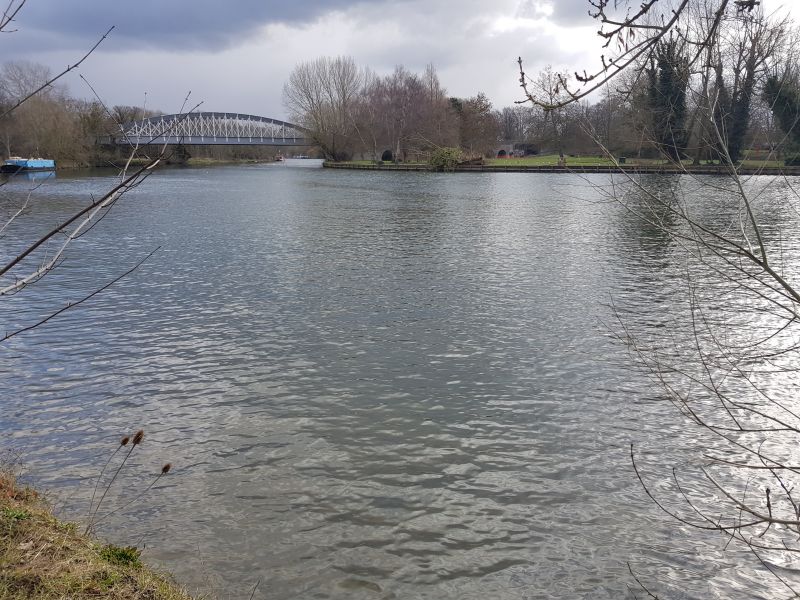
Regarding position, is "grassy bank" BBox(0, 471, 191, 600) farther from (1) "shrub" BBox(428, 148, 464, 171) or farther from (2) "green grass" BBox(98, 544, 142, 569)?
(1) "shrub" BBox(428, 148, 464, 171)

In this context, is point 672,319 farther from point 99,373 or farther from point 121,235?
point 121,235

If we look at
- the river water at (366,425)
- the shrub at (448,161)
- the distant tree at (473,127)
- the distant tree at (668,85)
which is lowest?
the river water at (366,425)

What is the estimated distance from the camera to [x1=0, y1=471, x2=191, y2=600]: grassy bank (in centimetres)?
412

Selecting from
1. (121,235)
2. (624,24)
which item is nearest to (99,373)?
(624,24)

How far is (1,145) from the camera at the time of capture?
7406 cm

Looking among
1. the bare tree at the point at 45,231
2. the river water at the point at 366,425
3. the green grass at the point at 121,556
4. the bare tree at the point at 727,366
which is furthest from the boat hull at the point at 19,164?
the bare tree at the point at 727,366

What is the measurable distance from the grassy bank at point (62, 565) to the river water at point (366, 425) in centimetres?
47

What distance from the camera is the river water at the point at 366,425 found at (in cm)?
536

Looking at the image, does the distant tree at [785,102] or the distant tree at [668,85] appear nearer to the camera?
the distant tree at [668,85]

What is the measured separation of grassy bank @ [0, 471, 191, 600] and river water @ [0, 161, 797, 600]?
0.47m

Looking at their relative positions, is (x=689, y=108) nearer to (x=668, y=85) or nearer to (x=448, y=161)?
(x=668, y=85)

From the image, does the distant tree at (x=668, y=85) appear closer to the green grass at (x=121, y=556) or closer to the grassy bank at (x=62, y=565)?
the grassy bank at (x=62, y=565)

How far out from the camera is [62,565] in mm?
4391

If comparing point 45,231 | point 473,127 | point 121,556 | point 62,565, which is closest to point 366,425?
point 121,556
